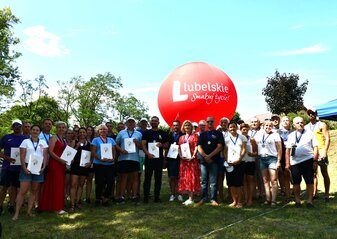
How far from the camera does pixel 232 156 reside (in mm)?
6500

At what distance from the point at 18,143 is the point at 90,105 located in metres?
44.2

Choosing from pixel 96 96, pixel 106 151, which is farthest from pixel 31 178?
pixel 96 96

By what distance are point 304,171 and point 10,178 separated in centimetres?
567

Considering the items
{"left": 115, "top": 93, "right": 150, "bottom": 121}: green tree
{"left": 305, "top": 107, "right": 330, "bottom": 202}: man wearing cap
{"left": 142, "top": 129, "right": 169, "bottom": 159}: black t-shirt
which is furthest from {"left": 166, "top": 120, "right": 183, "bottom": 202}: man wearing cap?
{"left": 115, "top": 93, "right": 150, "bottom": 121}: green tree

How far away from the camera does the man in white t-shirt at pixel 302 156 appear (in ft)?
20.4

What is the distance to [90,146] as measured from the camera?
22.2 ft

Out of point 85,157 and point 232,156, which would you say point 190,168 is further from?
point 85,157

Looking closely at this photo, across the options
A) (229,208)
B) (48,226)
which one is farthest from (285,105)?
(48,226)

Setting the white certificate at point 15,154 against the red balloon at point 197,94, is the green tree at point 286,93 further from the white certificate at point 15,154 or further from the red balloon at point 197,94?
the white certificate at point 15,154

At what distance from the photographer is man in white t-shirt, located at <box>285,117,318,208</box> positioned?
20.4 feet

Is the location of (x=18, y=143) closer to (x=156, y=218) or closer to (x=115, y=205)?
(x=115, y=205)

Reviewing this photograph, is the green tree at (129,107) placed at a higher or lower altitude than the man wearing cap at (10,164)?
higher

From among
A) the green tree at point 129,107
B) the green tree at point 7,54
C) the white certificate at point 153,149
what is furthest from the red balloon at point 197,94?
the green tree at point 129,107

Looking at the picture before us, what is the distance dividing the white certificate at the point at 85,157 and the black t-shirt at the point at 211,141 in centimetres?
233
